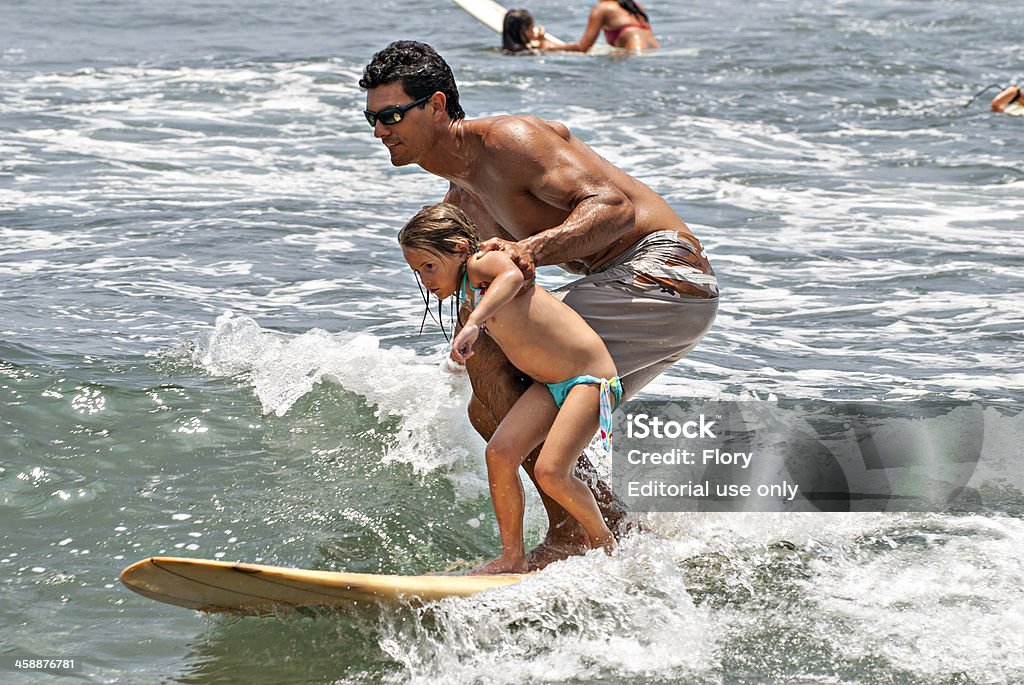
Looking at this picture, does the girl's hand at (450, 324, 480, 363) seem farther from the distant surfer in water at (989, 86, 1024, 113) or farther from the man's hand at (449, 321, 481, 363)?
the distant surfer in water at (989, 86, 1024, 113)

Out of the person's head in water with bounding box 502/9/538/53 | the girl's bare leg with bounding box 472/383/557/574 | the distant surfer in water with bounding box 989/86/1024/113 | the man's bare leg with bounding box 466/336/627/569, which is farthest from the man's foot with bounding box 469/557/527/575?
the person's head in water with bounding box 502/9/538/53

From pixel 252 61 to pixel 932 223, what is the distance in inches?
407

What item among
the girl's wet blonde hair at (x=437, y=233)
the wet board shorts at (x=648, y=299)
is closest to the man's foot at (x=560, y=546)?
the wet board shorts at (x=648, y=299)

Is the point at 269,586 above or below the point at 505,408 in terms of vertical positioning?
below

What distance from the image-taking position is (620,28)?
18.7m

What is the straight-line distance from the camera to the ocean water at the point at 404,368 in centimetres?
392

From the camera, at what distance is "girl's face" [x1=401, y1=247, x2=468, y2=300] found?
3852mm

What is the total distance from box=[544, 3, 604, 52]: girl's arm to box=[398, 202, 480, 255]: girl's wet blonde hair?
15215 mm

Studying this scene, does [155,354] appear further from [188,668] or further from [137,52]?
[137,52]

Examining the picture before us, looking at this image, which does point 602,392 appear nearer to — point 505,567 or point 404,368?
point 505,567

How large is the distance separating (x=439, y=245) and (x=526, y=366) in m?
0.48

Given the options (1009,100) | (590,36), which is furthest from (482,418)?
(590,36)

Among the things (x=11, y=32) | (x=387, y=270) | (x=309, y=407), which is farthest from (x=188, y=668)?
(x=11, y=32)

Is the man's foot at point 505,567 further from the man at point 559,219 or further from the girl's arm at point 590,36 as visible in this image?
the girl's arm at point 590,36
